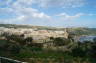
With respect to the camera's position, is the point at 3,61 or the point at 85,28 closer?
the point at 3,61

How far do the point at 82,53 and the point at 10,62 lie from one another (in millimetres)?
18934

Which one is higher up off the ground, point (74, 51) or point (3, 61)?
point (3, 61)

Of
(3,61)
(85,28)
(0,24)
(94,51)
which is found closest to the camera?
(3,61)

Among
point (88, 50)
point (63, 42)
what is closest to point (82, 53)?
point (88, 50)

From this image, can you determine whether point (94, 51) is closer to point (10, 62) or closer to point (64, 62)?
point (64, 62)

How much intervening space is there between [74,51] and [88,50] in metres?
2.11

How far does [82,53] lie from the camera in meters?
28.2

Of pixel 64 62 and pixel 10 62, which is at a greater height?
pixel 10 62

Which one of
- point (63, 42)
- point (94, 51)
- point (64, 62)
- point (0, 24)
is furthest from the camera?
point (0, 24)

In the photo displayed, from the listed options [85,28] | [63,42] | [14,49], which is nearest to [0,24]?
[85,28]

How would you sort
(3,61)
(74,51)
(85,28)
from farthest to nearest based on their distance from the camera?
1. (85,28)
2. (74,51)
3. (3,61)

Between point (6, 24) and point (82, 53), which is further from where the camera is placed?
point (6, 24)

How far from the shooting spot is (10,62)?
1052 centimetres

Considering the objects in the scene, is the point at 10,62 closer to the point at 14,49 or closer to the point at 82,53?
the point at 82,53
